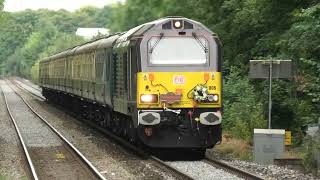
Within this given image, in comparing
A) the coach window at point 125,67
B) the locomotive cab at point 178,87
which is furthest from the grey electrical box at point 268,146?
the coach window at point 125,67

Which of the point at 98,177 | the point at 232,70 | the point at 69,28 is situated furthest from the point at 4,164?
the point at 69,28

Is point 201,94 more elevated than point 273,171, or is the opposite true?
point 201,94

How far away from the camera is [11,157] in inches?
606

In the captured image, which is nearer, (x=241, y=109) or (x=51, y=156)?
(x=51, y=156)

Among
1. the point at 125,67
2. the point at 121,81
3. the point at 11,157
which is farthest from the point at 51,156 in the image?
the point at 125,67

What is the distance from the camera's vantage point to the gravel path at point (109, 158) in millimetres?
12102

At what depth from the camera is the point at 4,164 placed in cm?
1416

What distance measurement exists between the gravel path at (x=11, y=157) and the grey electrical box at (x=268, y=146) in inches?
193

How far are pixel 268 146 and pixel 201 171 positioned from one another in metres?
2.09

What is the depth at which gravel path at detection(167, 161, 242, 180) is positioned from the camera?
38.0 feet

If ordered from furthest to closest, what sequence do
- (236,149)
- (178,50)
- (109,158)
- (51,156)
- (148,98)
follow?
(236,149) → (51,156) → (109,158) → (178,50) → (148,98)

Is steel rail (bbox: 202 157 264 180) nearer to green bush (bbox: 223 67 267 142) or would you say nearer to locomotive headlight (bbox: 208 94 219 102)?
locomotive headlight (bbox: 208 94 219 102)

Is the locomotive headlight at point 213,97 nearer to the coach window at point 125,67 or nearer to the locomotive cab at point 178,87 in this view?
the locomotive cab at point 178,87

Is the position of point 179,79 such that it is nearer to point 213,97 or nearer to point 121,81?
point 213,97
